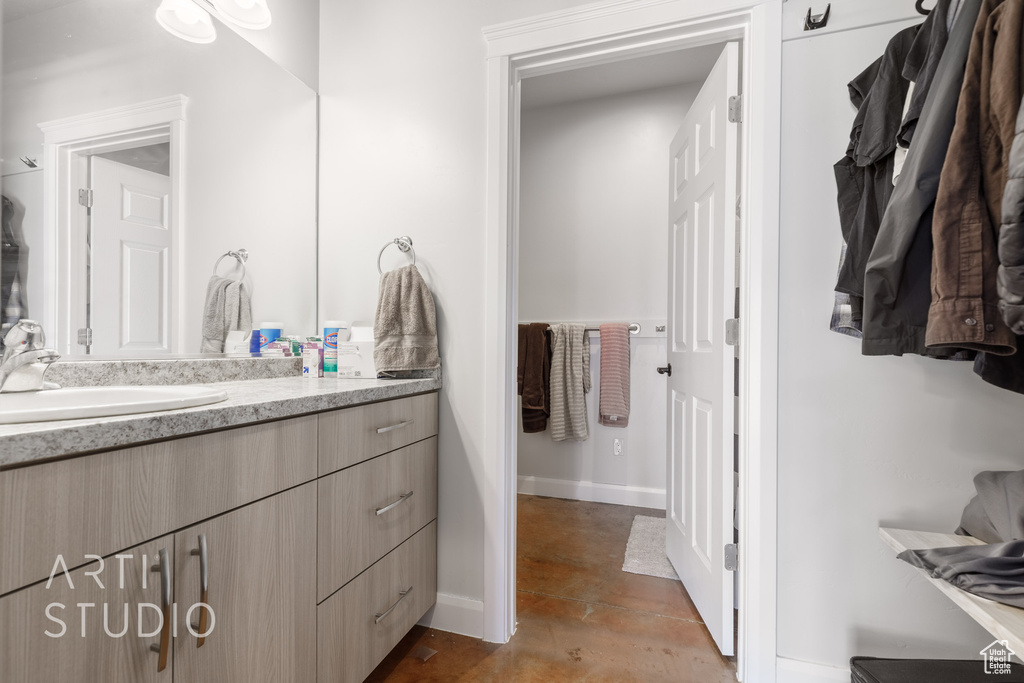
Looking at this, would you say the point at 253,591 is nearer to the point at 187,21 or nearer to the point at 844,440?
the point at 844,440

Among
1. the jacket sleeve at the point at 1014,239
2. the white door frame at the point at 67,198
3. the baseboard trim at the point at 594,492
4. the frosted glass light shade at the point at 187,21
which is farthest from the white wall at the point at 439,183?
the baseboard trim at the point at 594,492

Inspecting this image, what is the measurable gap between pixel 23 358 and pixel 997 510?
6.54 ft

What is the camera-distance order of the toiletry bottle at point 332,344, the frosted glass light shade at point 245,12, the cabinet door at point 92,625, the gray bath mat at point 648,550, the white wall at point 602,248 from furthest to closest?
the white wall at point 602,248 → the gray bath mat at point 648,550 → the toiletry bottle at point 332,344 → the frosted glass light shade at point 245,12 → the cabinet door at point 92,625

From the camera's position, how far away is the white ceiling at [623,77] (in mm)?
2635

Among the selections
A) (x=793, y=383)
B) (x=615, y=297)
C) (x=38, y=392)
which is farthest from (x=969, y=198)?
(x=615, y=297)

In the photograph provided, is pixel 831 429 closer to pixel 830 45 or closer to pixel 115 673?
pixel 830 45

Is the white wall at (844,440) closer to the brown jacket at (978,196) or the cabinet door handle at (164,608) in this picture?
the brown jacket at (978,196)

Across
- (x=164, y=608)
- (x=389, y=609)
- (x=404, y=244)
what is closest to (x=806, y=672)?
(x=389, y=609)

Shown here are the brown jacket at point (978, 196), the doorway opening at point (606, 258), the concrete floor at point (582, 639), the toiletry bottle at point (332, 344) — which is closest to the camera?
the brown jacket at point (978, 196)

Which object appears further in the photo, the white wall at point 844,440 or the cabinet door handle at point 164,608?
the white wall at point 844,440

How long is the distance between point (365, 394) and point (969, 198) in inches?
51.2

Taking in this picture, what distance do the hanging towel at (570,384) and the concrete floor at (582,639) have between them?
82cm

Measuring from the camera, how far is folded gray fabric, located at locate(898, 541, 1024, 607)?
2.74 ft

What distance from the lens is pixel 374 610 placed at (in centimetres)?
133
